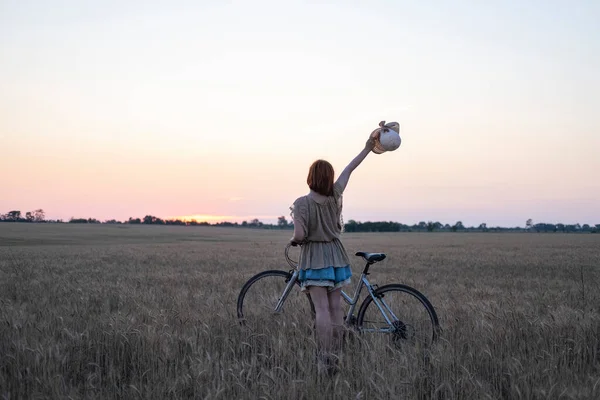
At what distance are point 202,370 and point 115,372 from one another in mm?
988

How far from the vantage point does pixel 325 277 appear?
5.30 meters

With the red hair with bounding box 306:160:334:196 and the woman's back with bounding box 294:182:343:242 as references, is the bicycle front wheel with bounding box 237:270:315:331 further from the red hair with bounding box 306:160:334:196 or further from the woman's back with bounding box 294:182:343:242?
the red hair with bounding box 306:160:334:196

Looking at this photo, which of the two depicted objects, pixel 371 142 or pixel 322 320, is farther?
pixel 371 142

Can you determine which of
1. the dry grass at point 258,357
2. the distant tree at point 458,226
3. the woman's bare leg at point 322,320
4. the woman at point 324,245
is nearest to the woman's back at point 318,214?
the woman at point 324,245

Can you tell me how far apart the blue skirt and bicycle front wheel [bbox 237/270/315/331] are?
33.8 inches

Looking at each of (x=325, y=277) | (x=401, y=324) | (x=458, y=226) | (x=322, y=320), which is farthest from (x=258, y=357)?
(x=458, y=226)

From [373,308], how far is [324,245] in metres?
1.95

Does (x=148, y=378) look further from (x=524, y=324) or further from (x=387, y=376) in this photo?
(x=524, y=324)

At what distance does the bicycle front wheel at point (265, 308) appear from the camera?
627 centimetres

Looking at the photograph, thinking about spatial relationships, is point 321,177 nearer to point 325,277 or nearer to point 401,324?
point 325,277

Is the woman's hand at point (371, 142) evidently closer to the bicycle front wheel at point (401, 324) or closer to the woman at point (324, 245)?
the woman at point (324, 245)

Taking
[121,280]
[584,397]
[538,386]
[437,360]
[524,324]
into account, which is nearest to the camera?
[584,397]

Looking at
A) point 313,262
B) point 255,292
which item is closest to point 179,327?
point 255,292

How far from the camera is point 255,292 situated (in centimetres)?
652
